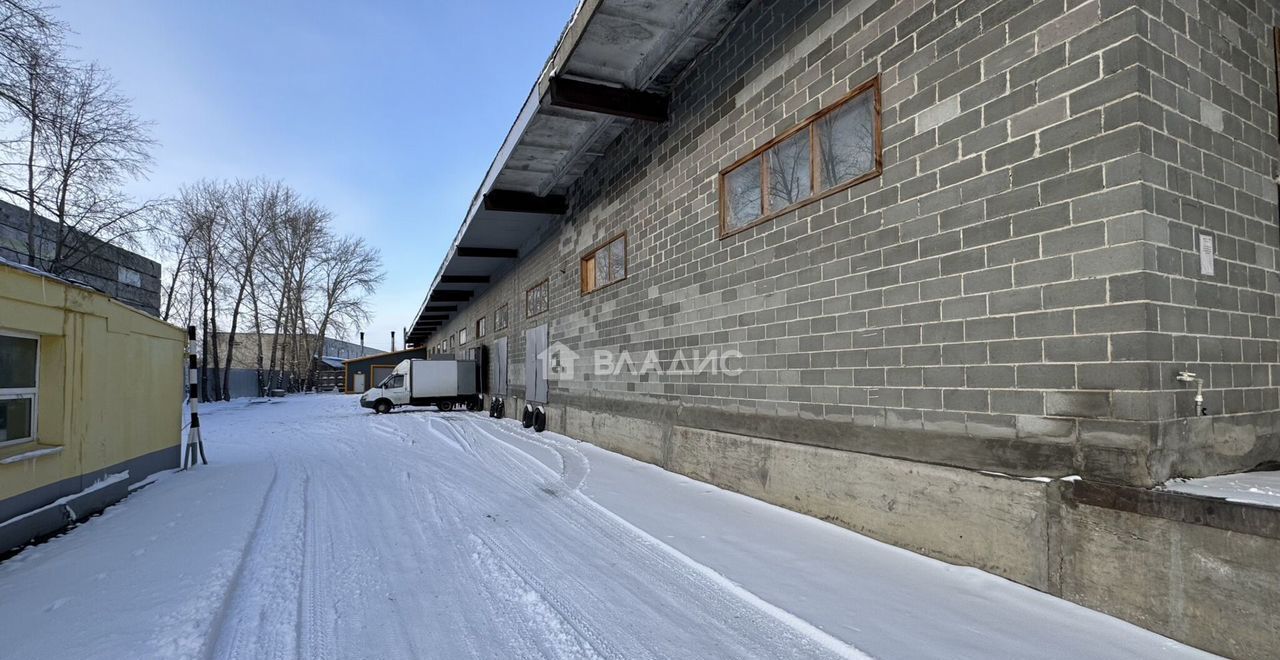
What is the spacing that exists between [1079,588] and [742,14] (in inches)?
280

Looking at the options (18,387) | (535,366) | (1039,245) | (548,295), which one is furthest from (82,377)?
(535,366)

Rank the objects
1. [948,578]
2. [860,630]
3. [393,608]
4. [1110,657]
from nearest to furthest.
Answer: [1110,657] < [860,630] < [393,608] < [948,578]

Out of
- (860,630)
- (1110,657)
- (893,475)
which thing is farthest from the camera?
(893,475)

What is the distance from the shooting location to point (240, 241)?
3959 centimetres

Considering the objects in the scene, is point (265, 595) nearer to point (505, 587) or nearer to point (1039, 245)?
point (505, 587)

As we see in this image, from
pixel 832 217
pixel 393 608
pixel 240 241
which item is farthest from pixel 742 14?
pixel 240 241

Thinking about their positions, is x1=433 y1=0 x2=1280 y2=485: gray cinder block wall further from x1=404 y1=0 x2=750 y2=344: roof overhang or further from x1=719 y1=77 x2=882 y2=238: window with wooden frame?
x1=404 y1=0 x2=750 y2=344: roof overhang

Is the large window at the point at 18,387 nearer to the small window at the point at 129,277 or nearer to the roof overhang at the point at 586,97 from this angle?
the roof overhang at the point at 586,97

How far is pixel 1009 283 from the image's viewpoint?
4.44 meters

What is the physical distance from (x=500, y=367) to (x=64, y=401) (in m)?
15.6

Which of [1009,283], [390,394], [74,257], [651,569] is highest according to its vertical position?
[74,257]

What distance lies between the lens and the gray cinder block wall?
384 centimetres

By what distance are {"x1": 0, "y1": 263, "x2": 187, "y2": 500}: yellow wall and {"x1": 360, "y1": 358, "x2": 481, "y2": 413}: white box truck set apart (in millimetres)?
16655

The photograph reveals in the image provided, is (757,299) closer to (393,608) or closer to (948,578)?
(948,578)
